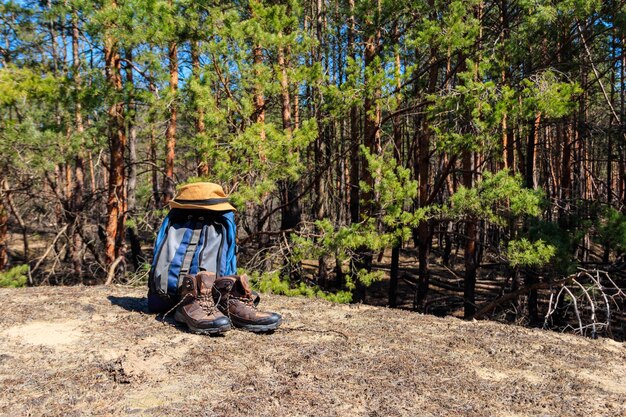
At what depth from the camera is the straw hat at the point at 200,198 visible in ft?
12.7

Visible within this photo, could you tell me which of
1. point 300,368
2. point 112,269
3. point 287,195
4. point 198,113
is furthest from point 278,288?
point 300,368

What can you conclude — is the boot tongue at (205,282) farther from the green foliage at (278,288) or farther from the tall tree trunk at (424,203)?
the tall tree trunk at (424,203)

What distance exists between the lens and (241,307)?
11.8ft

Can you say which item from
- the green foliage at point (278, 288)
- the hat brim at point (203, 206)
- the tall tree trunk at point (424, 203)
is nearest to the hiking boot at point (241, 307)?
the hat brim at point (203, 206)

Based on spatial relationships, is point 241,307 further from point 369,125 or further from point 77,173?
point 77,173

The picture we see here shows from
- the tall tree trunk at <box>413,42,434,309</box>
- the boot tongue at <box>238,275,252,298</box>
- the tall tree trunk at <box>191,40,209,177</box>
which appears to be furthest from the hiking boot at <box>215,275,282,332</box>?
the tall tree trunk at <box>413,42,434,309</box>

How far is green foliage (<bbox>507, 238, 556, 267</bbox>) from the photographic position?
7.53 m

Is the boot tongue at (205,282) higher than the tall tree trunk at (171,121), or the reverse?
the tall tree trunk at (171,121)

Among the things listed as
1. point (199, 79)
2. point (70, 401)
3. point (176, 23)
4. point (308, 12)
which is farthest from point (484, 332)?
point (308, 12)

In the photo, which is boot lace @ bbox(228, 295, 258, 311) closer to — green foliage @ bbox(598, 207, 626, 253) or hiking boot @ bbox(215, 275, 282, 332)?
hiking boot @ bbox(215, 275, 282, 332)

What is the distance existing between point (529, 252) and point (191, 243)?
5.67 m

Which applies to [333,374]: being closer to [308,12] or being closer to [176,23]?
[176,23]

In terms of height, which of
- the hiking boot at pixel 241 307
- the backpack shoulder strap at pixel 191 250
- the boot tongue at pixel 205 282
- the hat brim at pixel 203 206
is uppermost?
the hat brim at pixel 203 206

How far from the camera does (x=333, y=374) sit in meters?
2.80
